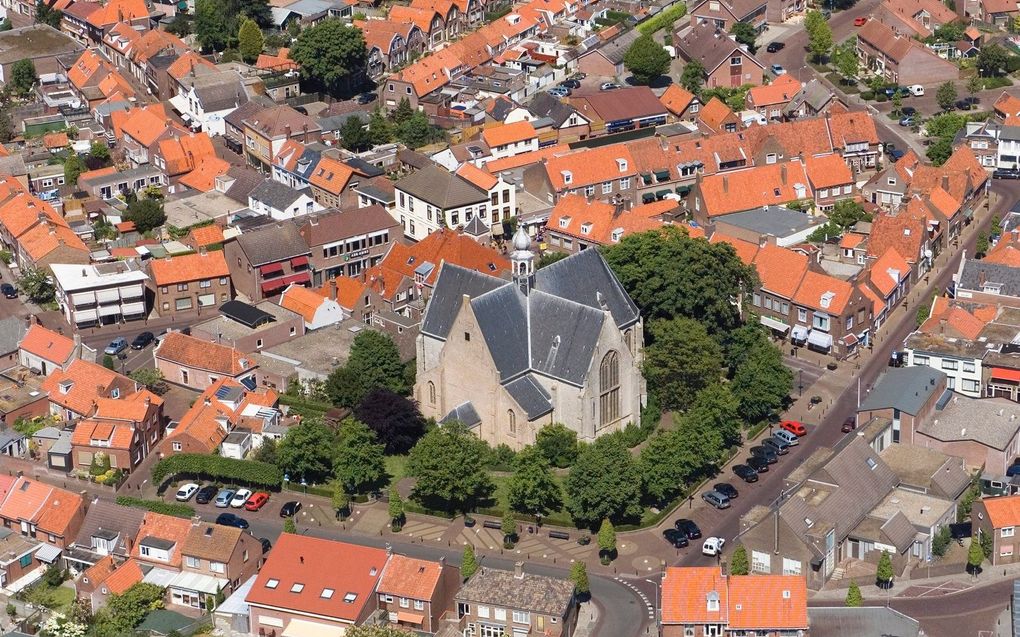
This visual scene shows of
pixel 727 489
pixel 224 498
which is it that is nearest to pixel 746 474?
pixel 727 489

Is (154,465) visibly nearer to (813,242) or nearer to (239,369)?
(239,369)

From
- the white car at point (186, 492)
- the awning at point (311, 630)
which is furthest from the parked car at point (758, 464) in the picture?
the white car at point (186, 492)

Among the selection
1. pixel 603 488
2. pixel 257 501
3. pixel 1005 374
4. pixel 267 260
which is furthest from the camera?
pixel 267 260

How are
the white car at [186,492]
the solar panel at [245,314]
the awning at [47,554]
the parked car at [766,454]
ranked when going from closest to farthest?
the awning at [47,554] < the white car at [186,492] < the parked car at [766,454] < the solar panel at [245,314]

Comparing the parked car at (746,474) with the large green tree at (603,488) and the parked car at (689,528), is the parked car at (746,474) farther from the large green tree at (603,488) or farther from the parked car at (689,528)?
the large green tree at (603,488)

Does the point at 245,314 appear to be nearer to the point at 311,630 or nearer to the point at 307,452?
the point at 307,452
